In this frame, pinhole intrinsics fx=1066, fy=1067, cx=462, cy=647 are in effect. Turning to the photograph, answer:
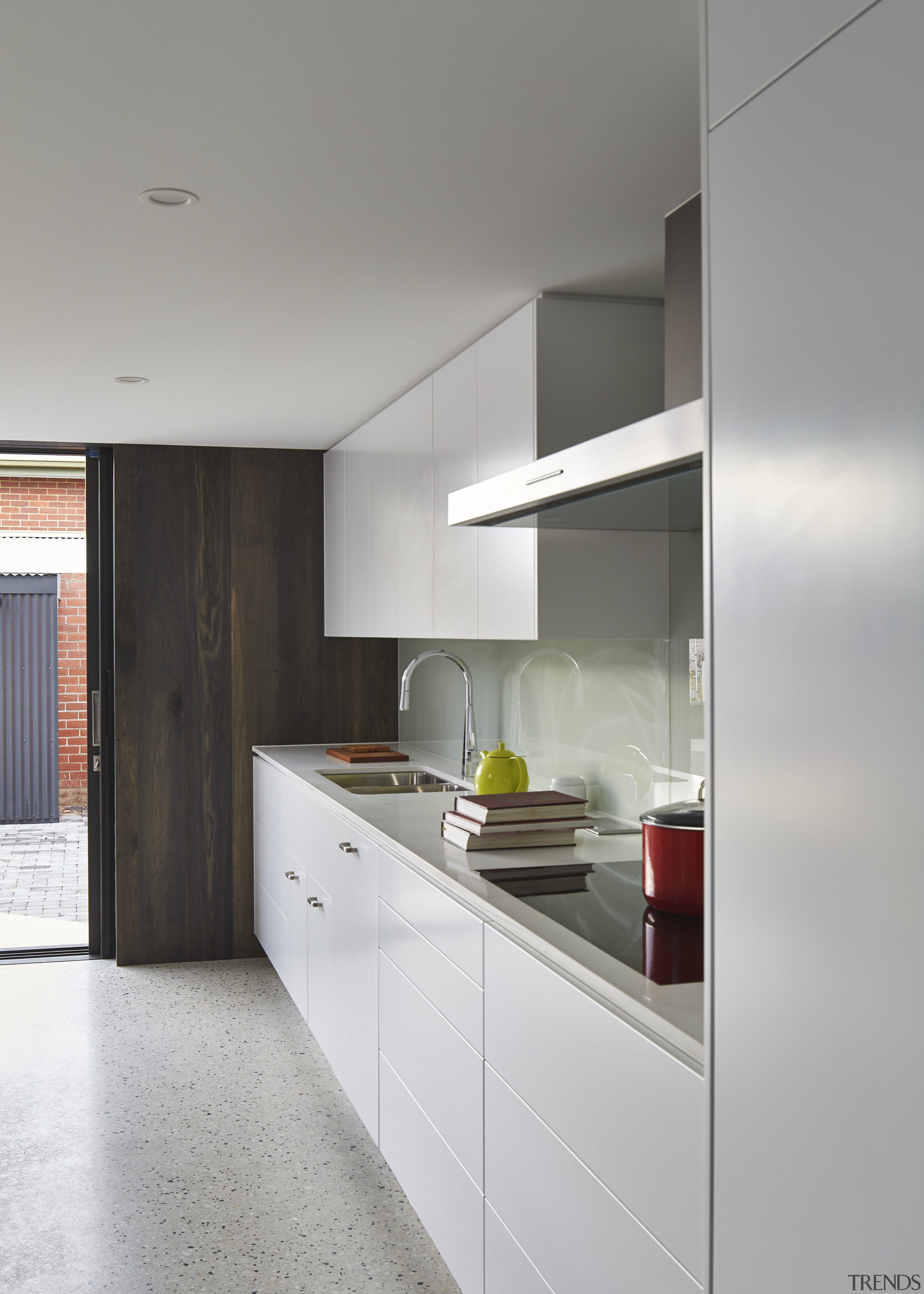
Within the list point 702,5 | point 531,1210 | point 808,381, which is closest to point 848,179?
point 808,381

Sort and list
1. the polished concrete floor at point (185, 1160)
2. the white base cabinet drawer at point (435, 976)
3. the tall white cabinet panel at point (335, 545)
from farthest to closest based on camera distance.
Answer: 1. the tall white cabinet panel at point (335, 545)
2. the polished concrete floor at point (185, 1160)
3. the white base cabinet drawer at point (435, 976)

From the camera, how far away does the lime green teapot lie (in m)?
2.82

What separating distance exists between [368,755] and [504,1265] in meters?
2.54

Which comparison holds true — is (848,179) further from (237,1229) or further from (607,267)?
(237,1229)

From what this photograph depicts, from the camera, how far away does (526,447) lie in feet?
8.41

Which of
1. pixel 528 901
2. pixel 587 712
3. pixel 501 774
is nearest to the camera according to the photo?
pixel 528 901

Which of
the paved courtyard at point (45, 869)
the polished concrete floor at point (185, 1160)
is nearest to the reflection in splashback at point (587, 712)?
the polished concrete floor at point (185, 1160)

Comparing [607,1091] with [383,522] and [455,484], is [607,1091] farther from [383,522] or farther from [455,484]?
[383,522]

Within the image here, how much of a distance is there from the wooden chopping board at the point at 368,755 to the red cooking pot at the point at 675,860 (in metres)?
2.42

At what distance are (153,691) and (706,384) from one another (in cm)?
398

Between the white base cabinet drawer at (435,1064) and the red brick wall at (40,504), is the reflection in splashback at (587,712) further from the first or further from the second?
the red brick wall at (40,504)

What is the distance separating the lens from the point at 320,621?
494 centimetres

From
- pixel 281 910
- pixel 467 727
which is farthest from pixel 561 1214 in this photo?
pixel 281 910

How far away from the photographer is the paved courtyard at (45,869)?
5.59 metres
